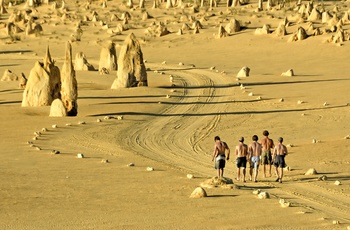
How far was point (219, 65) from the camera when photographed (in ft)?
184

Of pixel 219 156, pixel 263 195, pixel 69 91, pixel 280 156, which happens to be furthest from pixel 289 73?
pixel 263 195

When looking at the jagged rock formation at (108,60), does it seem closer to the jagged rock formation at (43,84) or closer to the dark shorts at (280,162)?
the jagged rock formation at (43,84)

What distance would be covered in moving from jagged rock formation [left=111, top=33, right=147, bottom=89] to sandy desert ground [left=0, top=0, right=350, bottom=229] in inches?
27.0

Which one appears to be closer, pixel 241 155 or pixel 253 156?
pixel 241 155

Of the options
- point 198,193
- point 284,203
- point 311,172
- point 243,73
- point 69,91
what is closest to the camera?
point 284,203

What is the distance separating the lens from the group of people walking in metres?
22.4

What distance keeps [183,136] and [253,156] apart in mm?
8387

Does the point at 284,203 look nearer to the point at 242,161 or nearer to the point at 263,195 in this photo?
the point at 263,195

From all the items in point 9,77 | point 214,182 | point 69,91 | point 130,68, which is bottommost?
point 9,77

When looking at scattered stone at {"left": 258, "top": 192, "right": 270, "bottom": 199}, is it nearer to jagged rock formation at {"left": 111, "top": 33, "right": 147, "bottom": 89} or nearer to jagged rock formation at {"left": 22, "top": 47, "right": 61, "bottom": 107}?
jagged rock formation at {"left": 22, "top": 47, "right": 61, "bottom": 107}

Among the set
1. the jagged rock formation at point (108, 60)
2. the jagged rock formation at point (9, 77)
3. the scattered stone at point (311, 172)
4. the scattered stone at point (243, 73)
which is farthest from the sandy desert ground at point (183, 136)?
the jagged rock formation at point (108, 60)

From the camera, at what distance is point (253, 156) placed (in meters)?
22.8

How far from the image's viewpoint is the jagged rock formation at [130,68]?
142 ft

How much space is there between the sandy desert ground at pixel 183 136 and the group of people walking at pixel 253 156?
1.40ft
